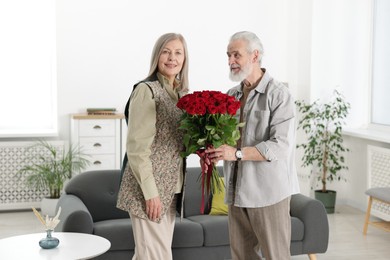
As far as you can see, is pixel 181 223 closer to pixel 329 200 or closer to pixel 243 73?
→ pixel 243 73

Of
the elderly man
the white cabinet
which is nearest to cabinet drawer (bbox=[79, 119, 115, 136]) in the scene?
the white cabinet

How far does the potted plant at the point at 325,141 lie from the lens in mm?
7406

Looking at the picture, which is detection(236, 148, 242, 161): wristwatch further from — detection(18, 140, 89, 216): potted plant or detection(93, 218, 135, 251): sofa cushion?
detection(18, 140, 89, 216): potted plant

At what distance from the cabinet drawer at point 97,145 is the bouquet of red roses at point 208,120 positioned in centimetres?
441

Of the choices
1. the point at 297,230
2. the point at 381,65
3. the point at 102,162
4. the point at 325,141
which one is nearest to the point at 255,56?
the point at 297,230

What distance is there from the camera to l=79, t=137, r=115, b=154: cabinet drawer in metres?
7.30

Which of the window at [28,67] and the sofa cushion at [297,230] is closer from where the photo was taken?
the sofa cushion at [297,230]

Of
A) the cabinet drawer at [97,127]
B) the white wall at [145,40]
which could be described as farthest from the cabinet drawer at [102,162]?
the white wall at [145,40]

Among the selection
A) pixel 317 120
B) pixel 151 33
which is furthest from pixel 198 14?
pixel 317 120

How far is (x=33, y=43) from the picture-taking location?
299 inches

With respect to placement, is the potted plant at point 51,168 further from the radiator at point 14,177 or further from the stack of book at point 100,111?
the stack of book at point 100,111

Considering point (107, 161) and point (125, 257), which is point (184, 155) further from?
point (107, 161)

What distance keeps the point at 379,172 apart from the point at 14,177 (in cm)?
393

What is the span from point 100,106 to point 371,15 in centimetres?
325
